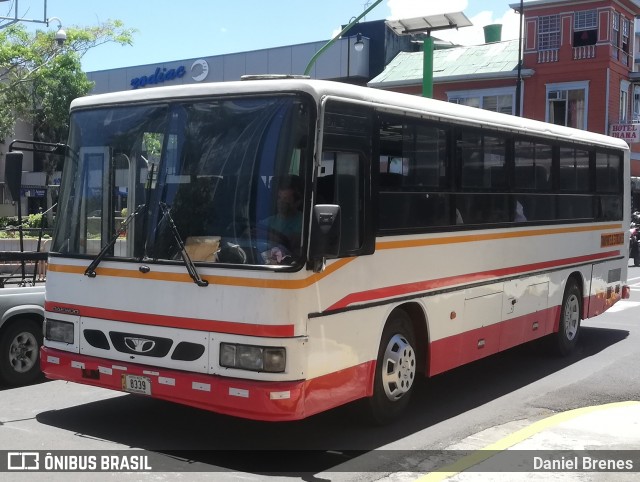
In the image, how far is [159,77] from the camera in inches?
2015

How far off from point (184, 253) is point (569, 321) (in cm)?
689

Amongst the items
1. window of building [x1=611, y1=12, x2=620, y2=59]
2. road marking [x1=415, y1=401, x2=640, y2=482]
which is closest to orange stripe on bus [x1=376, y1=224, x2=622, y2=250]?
road marking [x1=415, y1=401, x2=640, y2=482]

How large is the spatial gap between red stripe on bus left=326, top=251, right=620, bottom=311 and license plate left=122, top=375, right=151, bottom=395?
155 centimetres

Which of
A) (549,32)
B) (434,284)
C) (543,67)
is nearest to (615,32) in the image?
(549,32)

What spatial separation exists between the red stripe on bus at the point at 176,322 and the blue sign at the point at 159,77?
45051mm

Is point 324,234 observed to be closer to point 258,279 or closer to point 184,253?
point 258,279

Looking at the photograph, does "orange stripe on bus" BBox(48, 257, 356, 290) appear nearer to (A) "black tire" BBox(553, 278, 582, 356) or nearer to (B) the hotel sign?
(A) "black tire" BBox(553, 278, 582, 356)

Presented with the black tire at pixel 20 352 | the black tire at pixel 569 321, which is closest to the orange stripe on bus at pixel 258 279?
the black tire at pixel 20 352

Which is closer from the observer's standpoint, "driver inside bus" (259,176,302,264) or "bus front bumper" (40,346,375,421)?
"bus front bumper" (40,346,375,421)

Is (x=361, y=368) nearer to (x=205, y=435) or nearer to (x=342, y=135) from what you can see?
(x=205, y=435)

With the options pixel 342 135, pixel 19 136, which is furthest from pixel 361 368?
pixel 19 136

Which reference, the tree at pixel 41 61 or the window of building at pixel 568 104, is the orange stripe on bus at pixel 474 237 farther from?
the window of building at pixel 568 104

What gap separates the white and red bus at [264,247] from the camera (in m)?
6.04

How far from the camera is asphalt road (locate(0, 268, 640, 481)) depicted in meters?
6.15
